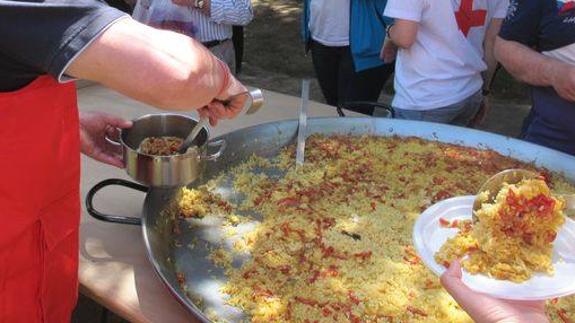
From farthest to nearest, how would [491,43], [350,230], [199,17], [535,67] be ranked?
[199,17], [491,43], [535,67], [350,230]

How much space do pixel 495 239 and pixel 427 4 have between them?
127 cm

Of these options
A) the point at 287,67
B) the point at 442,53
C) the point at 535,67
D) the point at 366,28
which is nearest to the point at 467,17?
the point at 442,53

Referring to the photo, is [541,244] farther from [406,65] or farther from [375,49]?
[375,49]

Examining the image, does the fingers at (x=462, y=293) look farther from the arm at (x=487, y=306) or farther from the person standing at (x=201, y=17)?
the person standing at (x=201, y=17)

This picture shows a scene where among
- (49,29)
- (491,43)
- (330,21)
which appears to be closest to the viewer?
(49,29)

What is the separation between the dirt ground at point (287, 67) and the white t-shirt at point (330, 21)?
70.4 inches

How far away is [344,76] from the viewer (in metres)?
3.31

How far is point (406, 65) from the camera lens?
2.44 metres

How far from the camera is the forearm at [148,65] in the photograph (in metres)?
0.82

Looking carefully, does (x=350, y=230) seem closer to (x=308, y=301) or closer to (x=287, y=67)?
(x=308, y=301)

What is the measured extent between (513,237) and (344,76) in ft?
7.13

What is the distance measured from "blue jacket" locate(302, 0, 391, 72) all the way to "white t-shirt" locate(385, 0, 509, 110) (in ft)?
Result: 1.81

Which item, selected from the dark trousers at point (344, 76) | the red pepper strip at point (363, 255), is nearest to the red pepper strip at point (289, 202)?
the red pepper strip at point (363, 255)

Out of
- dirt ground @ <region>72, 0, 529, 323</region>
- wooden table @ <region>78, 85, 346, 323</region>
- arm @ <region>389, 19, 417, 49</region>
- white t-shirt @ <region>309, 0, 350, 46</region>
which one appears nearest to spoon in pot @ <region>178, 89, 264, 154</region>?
Result: wooden table @ <region>78, 85, 346, 323</region>
